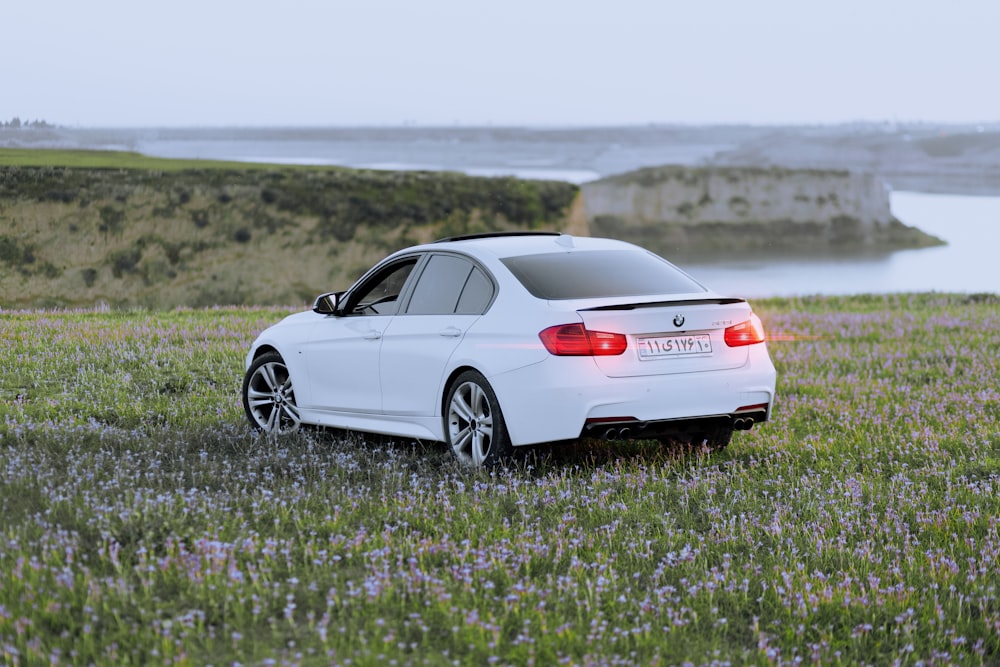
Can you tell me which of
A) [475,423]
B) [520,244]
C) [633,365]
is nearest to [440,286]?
[520,244]

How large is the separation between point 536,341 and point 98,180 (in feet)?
144

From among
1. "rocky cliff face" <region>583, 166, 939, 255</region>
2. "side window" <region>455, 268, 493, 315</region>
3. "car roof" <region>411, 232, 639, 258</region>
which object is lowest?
"rocky cliff face" <region>583, 166, 939, 255</region>

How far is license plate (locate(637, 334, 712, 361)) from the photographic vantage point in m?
7.75

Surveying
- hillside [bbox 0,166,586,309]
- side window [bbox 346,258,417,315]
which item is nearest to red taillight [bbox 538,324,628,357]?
side window [bbox 346,258,417,315]

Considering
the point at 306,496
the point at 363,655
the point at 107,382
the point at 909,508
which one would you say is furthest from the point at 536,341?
the point at 107,382

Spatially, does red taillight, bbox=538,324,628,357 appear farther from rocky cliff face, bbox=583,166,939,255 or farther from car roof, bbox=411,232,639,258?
rocky cliff face, bbox=583,166,939,255

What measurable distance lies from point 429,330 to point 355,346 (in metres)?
0.94

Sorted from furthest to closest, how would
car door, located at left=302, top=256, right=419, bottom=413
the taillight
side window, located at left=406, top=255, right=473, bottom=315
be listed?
car door, located at left=302, top=256, right=419, bottom=413 < side window, located at left=406, top=255, right=473, bottom=315 < the taillight

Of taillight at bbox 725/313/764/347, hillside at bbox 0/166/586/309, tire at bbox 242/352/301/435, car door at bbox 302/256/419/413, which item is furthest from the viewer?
hillside at bbox 0/166/586/309

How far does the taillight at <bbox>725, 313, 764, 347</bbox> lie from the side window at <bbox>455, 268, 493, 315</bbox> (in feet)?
5.14

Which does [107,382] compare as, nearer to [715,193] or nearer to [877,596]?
[877,596]

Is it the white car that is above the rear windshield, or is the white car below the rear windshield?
below

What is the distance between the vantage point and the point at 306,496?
7074mm

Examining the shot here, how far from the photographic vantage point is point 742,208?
116 metres
